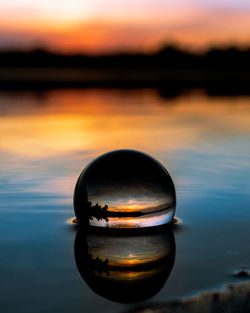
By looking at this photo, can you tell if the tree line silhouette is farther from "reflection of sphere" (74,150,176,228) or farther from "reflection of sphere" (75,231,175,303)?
"reflection of sphere" (75,231,175,303)

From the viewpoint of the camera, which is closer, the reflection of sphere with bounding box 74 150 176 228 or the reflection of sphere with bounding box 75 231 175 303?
the reflection of sphere with bounding box 75 231 175 303

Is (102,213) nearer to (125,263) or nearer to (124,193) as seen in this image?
(124,193)

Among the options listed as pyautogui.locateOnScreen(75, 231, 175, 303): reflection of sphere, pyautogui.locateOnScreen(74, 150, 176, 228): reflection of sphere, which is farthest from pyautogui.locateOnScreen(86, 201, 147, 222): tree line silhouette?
pyautogui.locateOnScreen(75, 231, 175, 303): reflection of sphere

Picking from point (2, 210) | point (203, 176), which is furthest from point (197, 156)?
point (2, 210)

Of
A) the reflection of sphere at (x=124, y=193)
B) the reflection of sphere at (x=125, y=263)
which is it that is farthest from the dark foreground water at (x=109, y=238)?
the reflection of sphere at (x=124, y=193)

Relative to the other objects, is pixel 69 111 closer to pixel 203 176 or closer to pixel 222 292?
pixel 203 176
